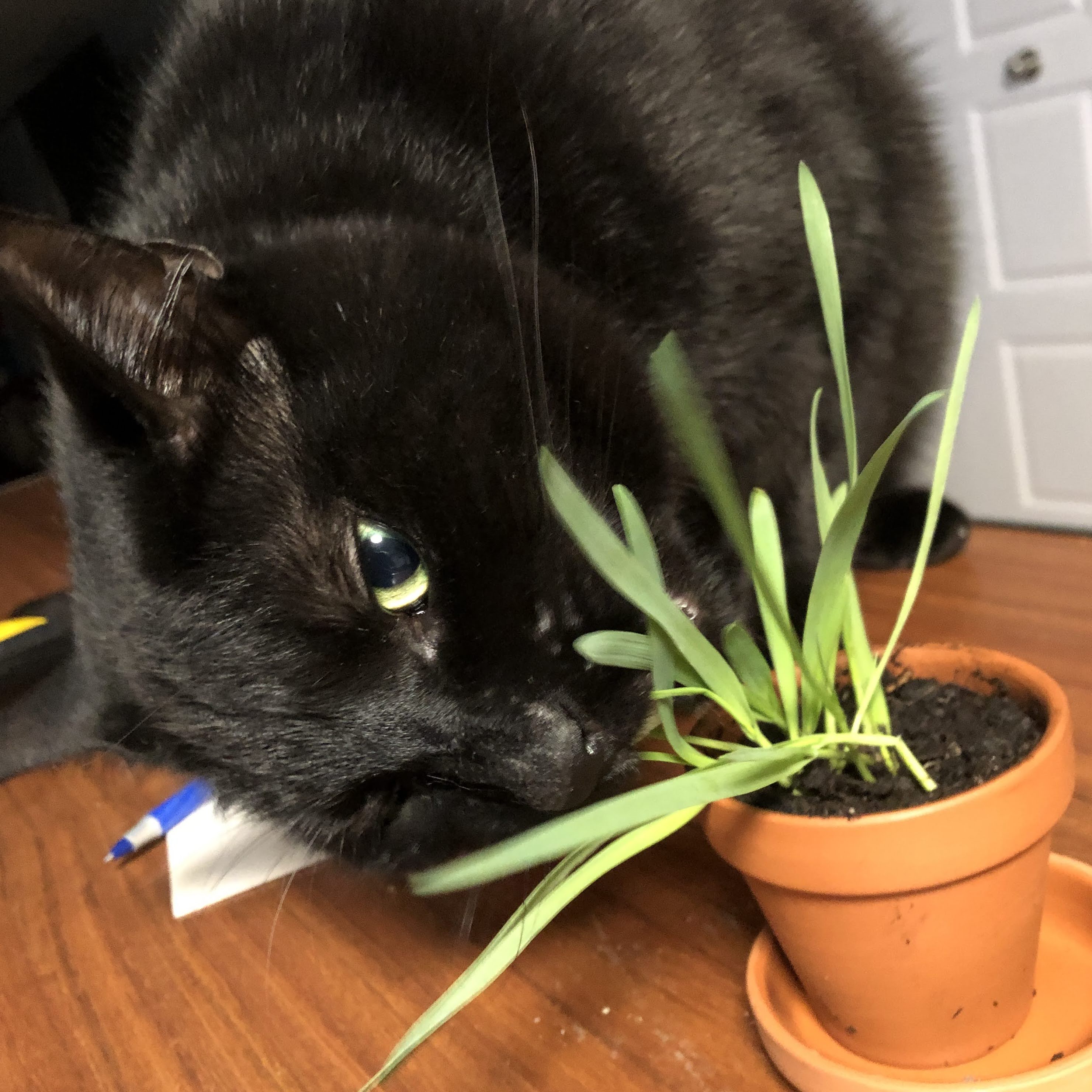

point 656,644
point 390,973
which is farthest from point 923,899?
point 390,973

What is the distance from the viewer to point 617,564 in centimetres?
38

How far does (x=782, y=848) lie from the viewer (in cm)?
38

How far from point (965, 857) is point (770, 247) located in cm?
53

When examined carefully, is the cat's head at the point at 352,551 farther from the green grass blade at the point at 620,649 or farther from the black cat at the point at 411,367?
the green grass blade at the point at 620,649

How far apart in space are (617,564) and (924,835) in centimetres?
15

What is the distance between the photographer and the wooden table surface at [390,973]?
19.7 inches

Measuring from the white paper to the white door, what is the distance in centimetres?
121

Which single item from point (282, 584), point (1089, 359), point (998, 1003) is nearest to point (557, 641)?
point (282, 584)

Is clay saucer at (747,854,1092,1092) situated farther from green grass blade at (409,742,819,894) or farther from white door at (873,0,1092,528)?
white door at (873,0,1092,528)

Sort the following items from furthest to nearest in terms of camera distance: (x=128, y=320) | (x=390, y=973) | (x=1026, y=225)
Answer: (x=1026, y=225) → (x=390, y=973) → (x=128, y=320)

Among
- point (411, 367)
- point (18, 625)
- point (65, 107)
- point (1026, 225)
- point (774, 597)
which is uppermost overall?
point (65, 107)

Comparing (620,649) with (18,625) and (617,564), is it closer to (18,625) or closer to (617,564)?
(617,564)

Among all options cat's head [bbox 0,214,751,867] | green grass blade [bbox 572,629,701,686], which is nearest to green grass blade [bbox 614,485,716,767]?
green grass blade [bbox 572,629,701,686]

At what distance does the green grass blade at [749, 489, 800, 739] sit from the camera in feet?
1.38
